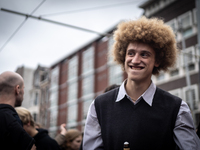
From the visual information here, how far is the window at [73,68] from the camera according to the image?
31031 mm

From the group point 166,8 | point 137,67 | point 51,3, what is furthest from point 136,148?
point 166,8

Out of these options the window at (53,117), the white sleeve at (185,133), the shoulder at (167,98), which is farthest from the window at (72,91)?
the white sleeve at (185,133)

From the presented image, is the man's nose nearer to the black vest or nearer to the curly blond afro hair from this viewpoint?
the curly blond afro hair

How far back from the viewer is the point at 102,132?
2.16m

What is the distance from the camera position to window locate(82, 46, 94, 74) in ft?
93.1

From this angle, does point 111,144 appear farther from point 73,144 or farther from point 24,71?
point 73,144

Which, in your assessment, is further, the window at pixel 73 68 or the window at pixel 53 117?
the window at pixel 73 68

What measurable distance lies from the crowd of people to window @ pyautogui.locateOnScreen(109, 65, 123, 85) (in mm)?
21166

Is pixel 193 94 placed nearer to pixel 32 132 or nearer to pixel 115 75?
pixel 115 75

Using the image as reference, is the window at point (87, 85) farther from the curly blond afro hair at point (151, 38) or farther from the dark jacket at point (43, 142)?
the curly blond afro hair at point (151, 38)

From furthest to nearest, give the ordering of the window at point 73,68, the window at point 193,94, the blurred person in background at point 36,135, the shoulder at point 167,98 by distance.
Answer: the window at point 73,68, the window at point 193,94, the blurred person in background at point 36,135, the shoulder at point 167,98

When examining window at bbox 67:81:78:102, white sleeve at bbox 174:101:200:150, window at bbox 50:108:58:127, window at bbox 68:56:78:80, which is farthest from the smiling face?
window at bbox 50:108:58:127

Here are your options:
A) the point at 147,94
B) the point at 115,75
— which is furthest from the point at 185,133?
the point at 115,75

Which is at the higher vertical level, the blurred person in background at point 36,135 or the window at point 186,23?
the window at point 186,23
